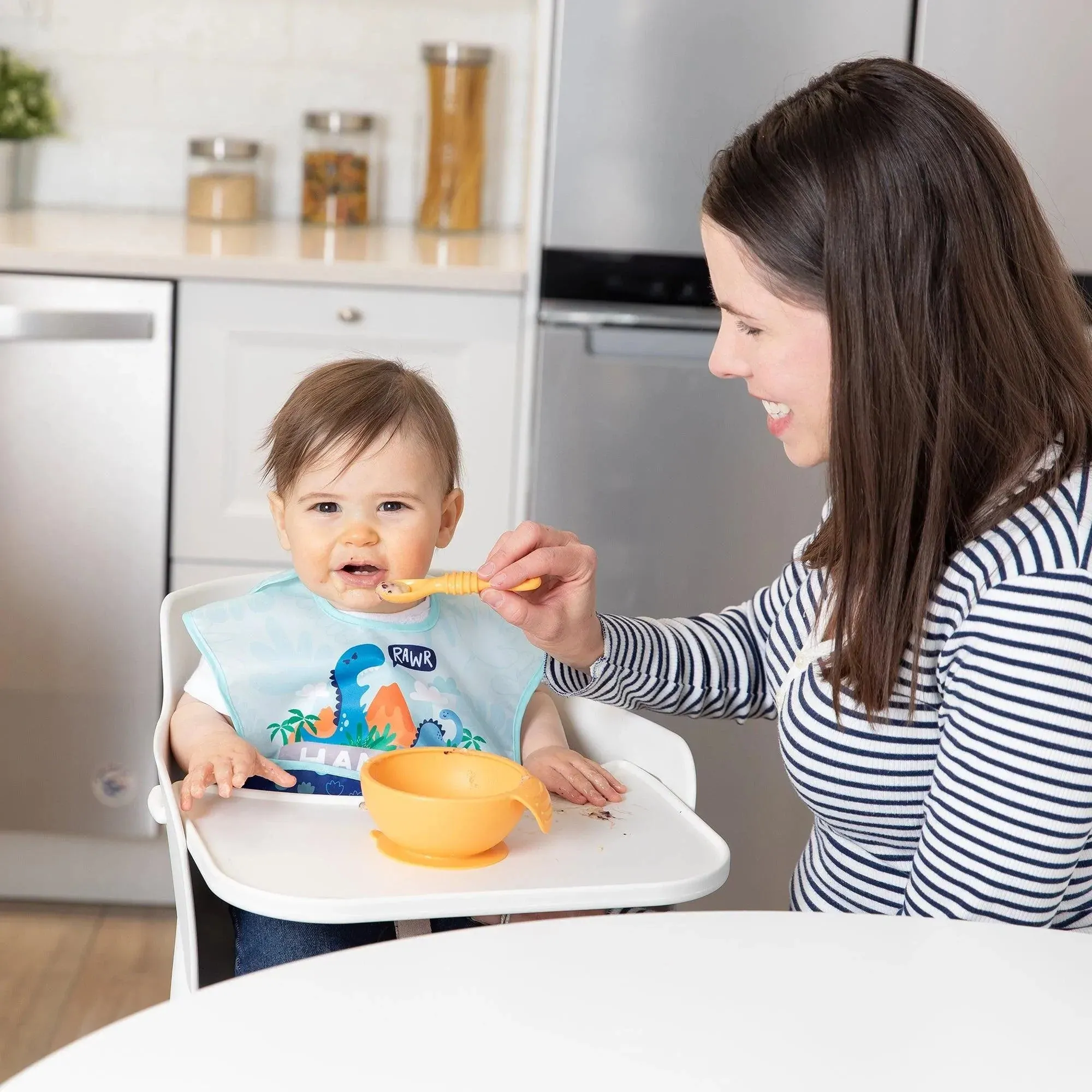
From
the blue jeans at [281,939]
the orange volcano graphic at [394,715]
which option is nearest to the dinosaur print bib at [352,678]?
the orange volcano graphic at [394,715]

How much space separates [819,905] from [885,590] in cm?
32

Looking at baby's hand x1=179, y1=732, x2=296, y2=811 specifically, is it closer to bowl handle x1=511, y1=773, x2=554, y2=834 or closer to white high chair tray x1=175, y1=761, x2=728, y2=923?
white high chair tray x1=175, y1=761, x2=728, y2=923

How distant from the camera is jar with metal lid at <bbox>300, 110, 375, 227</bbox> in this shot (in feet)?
8.84

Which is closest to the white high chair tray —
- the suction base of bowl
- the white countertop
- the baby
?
the suction base of bowl

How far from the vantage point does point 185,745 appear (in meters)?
1.20

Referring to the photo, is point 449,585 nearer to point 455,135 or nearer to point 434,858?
point 434,858

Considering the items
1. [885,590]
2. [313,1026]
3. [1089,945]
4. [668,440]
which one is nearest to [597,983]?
[313,1026]

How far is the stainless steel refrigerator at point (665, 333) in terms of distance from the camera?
78.7 inches

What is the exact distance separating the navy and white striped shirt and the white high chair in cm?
13

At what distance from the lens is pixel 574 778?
124 centimetres

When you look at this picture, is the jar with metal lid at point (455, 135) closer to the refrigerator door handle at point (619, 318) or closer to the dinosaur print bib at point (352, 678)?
the refrigerator door handle at point (619, 318)

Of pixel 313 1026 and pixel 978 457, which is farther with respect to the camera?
pixel 978 457

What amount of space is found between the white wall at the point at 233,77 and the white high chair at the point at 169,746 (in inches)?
63.6

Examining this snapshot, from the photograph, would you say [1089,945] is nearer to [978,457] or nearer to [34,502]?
[978,457]
